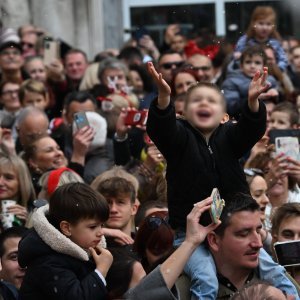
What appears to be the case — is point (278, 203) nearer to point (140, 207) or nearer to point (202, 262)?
point (140, 207)

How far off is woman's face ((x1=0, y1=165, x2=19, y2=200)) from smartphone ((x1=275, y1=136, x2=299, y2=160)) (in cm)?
195

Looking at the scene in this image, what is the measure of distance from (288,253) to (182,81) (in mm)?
4965

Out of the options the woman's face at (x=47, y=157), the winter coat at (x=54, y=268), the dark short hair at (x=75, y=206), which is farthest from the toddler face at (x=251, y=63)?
the winter coat at (x=54, y=268)

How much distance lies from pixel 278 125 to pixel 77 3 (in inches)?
366

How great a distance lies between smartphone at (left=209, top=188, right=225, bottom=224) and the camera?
6102mm

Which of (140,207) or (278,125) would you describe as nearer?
(140,207)

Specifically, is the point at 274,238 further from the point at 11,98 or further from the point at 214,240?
the point at 11,98

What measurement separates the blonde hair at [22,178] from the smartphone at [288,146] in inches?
72.9

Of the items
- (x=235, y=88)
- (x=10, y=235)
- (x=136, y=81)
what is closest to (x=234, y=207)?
(x=10, y=235)

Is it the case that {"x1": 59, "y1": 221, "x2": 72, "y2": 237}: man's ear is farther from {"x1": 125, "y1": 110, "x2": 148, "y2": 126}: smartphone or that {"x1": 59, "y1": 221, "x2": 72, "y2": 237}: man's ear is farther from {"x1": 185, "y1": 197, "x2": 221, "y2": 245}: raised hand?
{"x1": 125, "y1": 110, "x2": 148, "y2": 126}: smartphone

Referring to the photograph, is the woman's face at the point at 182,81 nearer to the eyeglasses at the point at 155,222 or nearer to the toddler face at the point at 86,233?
the eyeglasses at the point at 155,222

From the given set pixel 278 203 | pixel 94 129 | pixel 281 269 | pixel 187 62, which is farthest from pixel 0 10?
pixel 281 269

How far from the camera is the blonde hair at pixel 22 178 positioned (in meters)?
9.50

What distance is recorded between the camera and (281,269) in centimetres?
655
